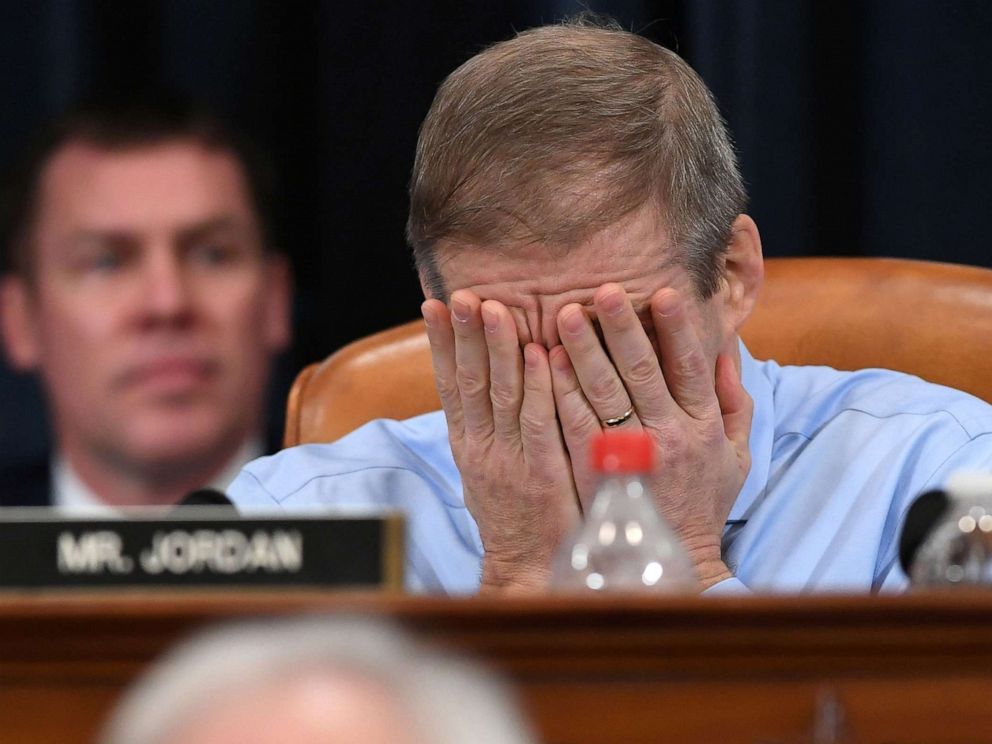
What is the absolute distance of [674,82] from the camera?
1.36m

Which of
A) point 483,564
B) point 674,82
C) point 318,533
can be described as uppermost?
point 674,82

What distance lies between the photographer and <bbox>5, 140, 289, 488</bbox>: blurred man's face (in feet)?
6.55

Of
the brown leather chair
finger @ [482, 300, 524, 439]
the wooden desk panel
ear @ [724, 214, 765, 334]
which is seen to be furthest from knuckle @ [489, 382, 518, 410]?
the wooden desk panel

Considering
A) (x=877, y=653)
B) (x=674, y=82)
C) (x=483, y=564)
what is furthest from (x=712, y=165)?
(x=877, y=653)

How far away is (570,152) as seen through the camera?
1253mm

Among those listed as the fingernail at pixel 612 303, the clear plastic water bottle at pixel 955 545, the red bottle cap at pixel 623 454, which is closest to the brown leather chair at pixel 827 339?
the fingernail at pixel 612 303

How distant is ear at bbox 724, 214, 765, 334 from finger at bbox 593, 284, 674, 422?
14 cm

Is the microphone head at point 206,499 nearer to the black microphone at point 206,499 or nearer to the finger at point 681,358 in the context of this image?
the black microphone at point 206,499

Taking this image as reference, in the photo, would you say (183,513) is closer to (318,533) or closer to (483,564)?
(318,533)

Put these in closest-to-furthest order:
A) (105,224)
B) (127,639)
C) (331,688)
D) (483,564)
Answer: (331,688)
(127,639)
(483,564)
(105,224)

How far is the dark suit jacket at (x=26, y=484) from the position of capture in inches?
80.6

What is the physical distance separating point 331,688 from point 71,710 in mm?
301

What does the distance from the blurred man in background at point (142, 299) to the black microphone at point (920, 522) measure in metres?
1.34

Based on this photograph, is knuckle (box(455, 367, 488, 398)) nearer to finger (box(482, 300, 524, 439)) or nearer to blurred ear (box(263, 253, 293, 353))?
finger (box(482, 300, 524, 439))
